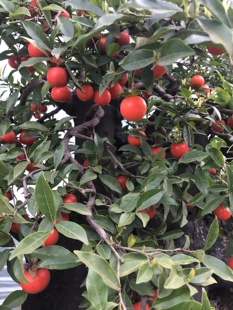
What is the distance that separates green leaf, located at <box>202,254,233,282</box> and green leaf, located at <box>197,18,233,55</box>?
0.94 feet

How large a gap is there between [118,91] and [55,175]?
0.24m

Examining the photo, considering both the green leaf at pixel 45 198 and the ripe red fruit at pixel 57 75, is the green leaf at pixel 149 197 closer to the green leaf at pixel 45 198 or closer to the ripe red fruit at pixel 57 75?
the green leaf at pixel 45 198

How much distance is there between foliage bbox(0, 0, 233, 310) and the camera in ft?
1.47

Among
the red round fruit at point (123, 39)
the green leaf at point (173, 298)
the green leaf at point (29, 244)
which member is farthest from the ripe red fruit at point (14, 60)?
the green leaf at point (173, 298)

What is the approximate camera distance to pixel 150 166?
0.77 meters

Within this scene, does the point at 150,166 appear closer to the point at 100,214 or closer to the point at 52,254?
the point at 100,214

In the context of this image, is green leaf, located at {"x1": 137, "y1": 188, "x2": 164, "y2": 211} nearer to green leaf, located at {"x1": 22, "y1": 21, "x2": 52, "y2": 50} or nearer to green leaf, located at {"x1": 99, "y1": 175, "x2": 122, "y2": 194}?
green leaf, located at {"x1": 99, "y1": 175, "x2": 122, "y2": 194}

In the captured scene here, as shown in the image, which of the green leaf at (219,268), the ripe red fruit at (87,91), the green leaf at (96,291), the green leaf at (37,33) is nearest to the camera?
the green leaf at (96,291)

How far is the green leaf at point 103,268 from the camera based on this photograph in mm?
420

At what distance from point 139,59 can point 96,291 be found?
1.02 ft

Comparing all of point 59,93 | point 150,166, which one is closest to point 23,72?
point 59,93

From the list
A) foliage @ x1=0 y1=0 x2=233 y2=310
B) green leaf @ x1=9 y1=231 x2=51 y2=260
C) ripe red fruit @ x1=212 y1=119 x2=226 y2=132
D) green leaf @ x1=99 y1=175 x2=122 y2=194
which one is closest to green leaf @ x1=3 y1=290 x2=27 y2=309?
foliage @ x1=0 y1=0 x2=233 y2=310

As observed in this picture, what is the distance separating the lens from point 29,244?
17.9 inches

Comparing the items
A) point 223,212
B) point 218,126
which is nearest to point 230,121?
point 218,126
